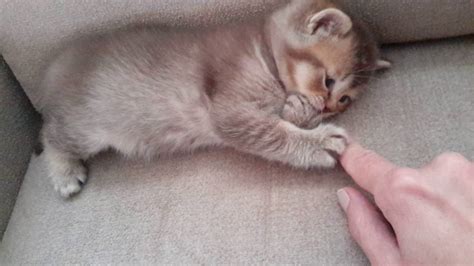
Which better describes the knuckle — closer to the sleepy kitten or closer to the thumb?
the thumb

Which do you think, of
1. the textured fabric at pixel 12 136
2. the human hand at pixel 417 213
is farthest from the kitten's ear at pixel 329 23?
the textured fabric at pixel 12 136

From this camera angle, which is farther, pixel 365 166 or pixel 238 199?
pixel 238 199

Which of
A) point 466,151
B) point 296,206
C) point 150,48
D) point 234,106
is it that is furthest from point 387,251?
point 150,48

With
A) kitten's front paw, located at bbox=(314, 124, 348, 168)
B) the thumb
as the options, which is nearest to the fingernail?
the thumb

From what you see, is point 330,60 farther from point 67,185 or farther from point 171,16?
point 67,185

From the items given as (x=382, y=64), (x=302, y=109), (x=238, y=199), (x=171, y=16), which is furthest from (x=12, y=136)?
(x=382, y=64)

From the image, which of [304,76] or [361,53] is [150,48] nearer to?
[304,76]

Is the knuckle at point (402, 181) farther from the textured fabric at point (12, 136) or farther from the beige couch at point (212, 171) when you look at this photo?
the textured fabric at point (12, 136)
